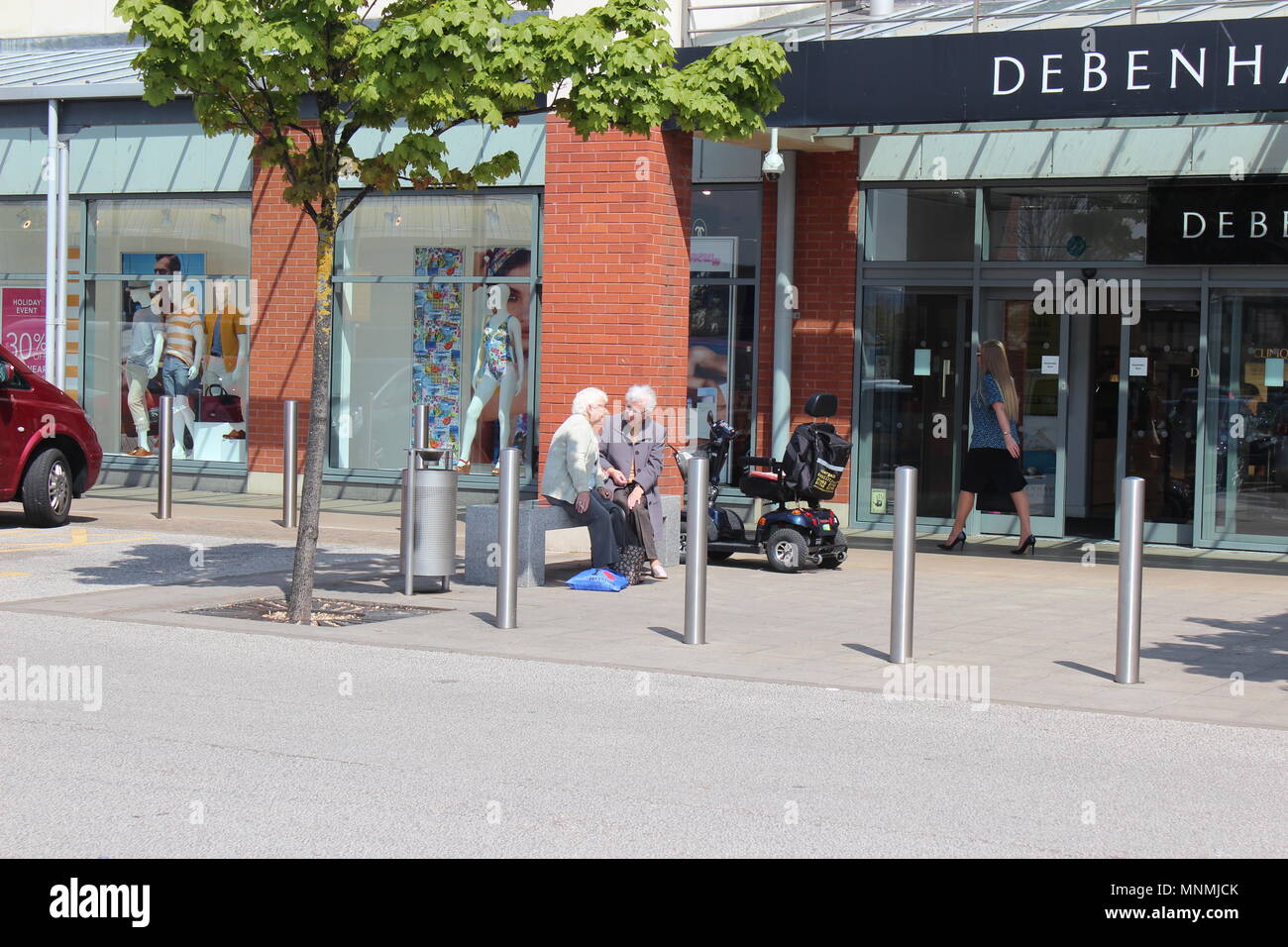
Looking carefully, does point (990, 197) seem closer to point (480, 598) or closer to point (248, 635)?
point (480, 598)

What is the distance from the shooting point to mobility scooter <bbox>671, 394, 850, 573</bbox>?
1319 centimetres

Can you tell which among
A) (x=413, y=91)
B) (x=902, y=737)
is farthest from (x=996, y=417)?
(x=902, y=737)

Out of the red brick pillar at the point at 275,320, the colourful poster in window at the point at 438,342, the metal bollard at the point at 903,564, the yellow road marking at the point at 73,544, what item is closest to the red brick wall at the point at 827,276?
the colourful poster in window at the point at 438,342

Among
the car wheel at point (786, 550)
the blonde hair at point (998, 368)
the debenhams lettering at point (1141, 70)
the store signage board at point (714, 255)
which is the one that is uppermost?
the debenhams lettering at point (1141, 70)

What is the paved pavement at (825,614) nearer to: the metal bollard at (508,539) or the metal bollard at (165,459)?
the metal bollard at (508,539)

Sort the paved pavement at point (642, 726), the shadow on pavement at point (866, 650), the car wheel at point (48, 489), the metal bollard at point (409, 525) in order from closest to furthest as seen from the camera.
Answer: the paved pavement at point (642, 726) → the shadow on pavement at point (866, 650) → the metal bollard at point (409, 525) → the car wheel at point (48, 489)

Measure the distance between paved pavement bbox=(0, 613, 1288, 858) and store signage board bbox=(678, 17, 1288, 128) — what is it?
20.4 ft

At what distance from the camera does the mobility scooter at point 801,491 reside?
13.2m

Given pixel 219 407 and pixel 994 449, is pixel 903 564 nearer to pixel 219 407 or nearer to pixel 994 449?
pixel 994 449

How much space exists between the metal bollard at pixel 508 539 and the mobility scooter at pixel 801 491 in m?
3.23

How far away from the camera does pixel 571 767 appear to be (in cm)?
655

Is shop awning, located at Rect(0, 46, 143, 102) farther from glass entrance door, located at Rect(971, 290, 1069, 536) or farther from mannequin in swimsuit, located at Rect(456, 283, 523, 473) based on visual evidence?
glass entrance door, located at Rect(971, 290, 1069, 536)

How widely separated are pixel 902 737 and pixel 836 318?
9914 mm

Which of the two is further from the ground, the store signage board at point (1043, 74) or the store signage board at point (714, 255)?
the store signage board at point (1043, 74)
